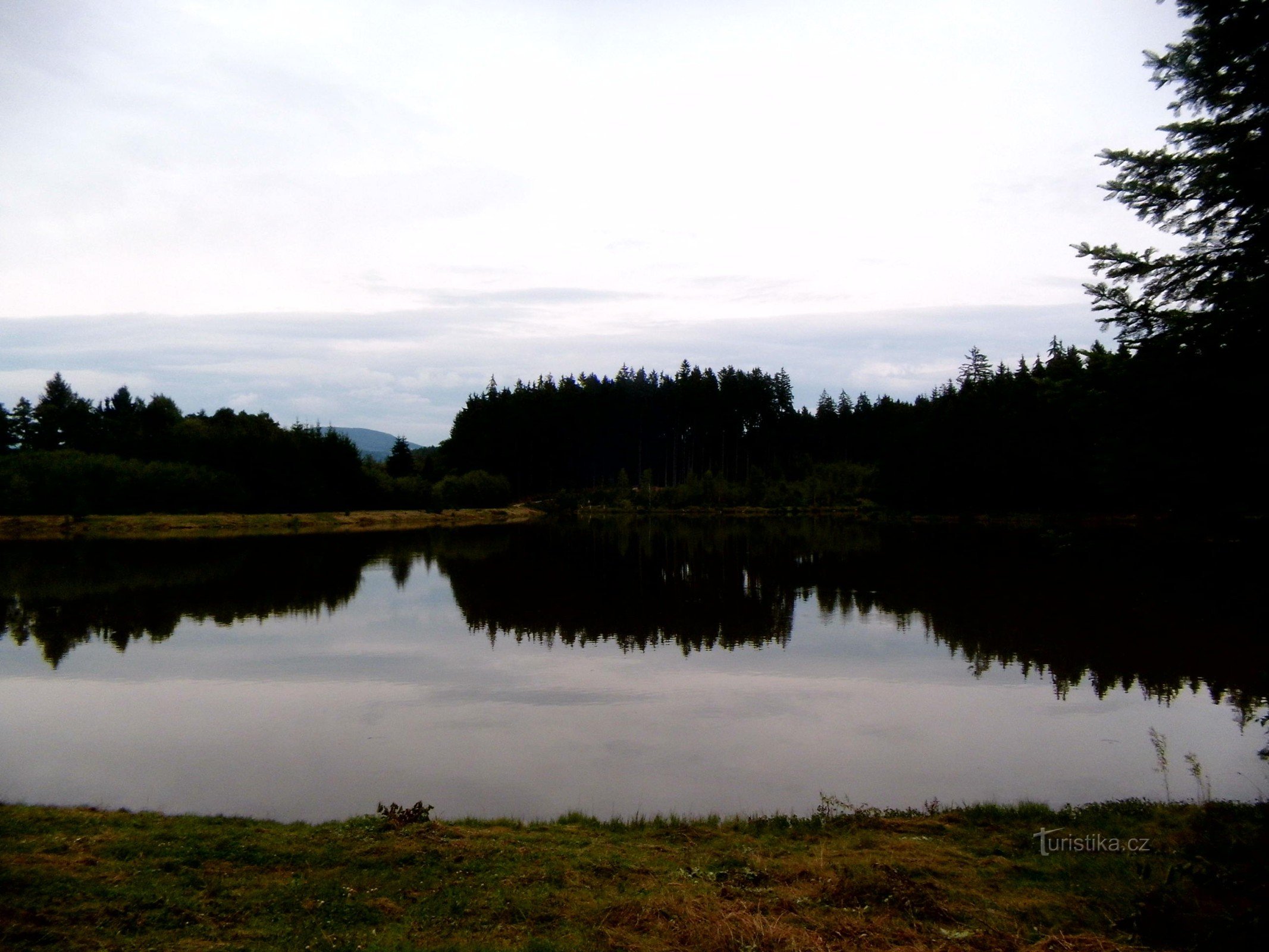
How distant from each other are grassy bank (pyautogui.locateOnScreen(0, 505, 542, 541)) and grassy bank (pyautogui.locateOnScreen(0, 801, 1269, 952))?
2128 inches

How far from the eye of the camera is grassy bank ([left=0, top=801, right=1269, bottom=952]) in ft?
18.0

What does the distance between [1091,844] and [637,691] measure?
29.7 ft

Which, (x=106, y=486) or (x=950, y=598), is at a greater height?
(x=106, y=486)

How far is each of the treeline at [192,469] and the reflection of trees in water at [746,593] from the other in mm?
A: 13221

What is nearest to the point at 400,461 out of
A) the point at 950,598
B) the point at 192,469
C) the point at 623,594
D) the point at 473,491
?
the point at 473,491

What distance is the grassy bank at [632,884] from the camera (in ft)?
18.0

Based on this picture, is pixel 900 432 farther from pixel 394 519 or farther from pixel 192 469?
pixel 192 469

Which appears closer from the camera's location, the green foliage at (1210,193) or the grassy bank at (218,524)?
the green foliage at (1210,193)

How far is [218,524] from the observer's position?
62.8 meters

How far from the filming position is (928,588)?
29.6 m

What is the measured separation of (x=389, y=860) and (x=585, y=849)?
1822 mm

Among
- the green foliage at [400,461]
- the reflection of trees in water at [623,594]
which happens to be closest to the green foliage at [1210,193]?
the reflection of trees in water at [623,594]

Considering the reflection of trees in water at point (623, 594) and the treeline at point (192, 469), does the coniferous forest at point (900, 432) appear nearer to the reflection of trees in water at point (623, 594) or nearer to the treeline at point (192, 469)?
the treeline at point (192, 469)

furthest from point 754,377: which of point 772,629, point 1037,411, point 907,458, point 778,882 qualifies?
point 778,882
